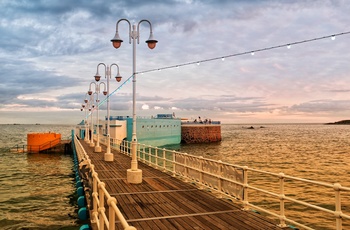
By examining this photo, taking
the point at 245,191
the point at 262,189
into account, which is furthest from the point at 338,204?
the point at 262,189

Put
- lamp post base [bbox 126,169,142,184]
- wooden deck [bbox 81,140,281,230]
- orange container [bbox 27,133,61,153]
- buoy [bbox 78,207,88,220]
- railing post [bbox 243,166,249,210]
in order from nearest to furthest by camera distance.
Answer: wooden deck [bbox 81,140,281,230] → railing post [bbox 243,166,249,210] → buoy [bbox 78,207,88,220] → lamp post base [bbox 126,169,142,184] → orange container [bbox 27,133,61,153]

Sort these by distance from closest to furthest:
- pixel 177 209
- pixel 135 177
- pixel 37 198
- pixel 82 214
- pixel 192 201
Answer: pixel 177 209
pixel 192 201
pixel 82 214
pixel 135 177
pixel 37 198

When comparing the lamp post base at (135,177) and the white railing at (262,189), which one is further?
the lamp post base at (135,177)

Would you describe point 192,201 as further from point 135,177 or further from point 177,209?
point 135,177

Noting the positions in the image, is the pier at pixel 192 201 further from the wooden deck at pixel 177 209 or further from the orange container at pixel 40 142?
the orange container at pixel 40 142

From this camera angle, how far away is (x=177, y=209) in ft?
29.6

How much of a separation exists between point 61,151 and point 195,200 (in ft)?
150

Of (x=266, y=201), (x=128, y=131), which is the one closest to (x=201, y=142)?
(x=128, y=131)

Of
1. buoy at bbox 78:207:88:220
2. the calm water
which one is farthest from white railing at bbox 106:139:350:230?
the calm water

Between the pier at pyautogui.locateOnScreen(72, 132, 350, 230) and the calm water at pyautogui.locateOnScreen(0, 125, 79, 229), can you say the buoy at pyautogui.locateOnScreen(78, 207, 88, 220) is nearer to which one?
the pier at pyautogui.locateOnScreen(72, 132, 350, 230)

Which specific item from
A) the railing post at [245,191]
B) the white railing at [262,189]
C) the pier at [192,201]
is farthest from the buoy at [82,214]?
the railing post at [245,191]

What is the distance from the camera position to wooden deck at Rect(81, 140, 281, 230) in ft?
25.0

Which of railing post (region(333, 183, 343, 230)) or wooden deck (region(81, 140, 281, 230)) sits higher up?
railing post (region(333, 183, 343, 230))

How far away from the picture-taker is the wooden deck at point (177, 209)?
300 inches
